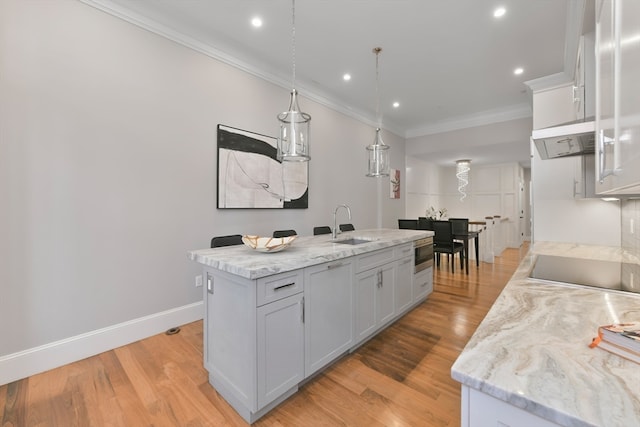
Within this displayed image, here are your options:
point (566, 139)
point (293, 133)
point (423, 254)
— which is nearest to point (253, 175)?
point (293, 133)

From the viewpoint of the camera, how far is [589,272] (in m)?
1.65

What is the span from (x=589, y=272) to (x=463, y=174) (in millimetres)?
7242

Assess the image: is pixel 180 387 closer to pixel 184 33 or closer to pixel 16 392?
pixel 16 392

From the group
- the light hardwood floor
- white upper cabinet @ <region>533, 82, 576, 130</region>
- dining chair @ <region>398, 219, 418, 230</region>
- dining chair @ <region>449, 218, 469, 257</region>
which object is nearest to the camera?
the light hardwood floor

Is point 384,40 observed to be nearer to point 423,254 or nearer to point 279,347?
point 423,254

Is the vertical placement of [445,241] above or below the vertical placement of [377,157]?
below

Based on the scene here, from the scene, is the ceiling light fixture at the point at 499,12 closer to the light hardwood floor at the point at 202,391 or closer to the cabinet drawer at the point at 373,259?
the cabinet drawer at the point at 373,259

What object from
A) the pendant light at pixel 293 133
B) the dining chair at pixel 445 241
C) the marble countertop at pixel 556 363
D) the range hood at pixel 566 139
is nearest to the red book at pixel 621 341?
the marble countertop at pixel 556 363

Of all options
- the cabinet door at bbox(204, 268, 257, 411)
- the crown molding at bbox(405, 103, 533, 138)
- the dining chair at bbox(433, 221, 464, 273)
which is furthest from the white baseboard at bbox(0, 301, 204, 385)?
the crown molding at bbox(405, 103, 533, 138)

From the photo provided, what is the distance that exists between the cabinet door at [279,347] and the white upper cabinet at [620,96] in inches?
58.7

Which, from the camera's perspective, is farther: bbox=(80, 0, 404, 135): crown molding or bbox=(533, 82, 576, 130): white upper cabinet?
bbox=(533, 82, 576, 130): white upper cabinet

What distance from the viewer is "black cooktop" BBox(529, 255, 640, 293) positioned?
1.45 meters

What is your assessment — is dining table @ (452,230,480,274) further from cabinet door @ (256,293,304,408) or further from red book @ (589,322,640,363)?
red book @ (589,322,640,363)

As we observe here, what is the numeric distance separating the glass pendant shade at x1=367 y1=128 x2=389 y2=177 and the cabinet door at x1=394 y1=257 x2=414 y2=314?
3.51 feet
